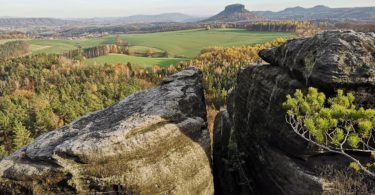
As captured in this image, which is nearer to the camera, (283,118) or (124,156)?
(124,156)

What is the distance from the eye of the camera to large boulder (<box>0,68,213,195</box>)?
57.0 ft

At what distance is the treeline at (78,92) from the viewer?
115 metres

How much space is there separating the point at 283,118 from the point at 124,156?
8.55 m

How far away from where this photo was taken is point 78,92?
16650 cm

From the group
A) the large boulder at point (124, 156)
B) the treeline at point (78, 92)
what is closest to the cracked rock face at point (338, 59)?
the large boulder at point (124, 156)

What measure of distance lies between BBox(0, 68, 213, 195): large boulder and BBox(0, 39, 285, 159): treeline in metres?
75.0

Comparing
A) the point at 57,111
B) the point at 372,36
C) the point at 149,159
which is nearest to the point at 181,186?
Result: the point at 149,159

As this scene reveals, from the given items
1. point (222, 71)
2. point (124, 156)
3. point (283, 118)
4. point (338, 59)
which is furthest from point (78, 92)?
point (338, 59)

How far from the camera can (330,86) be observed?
1678 centimetres

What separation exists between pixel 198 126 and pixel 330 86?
806 cm

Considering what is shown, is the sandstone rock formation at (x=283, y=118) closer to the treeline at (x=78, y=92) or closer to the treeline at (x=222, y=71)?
the treeline at (x=78, y=92)

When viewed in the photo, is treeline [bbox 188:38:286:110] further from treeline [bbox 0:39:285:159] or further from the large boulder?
the large boulder

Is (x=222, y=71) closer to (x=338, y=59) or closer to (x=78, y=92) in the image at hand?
(x=78, y=92)

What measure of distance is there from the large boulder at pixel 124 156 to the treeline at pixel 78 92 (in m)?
75.0
